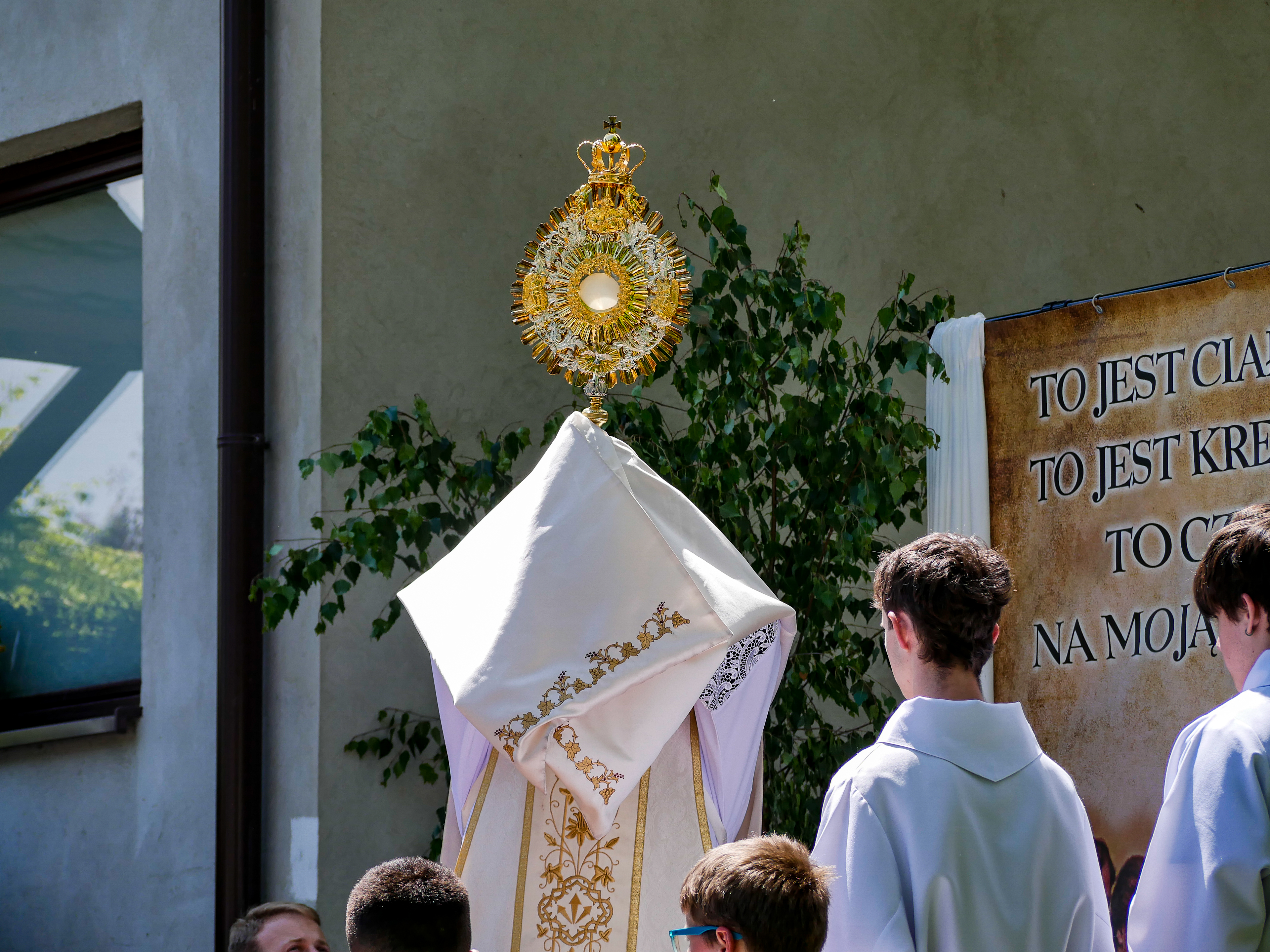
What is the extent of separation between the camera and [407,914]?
6.01 ft

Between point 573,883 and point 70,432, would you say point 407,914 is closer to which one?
point 573,883

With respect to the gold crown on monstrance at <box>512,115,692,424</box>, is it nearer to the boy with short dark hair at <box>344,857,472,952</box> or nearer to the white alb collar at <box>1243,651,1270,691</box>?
the boy with short dark hair at <box>344,857,472,952</box>

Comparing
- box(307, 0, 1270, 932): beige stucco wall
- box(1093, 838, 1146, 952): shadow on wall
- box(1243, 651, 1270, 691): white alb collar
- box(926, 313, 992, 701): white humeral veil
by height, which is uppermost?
box(307, 0, 1270, 932): beige stucco wall

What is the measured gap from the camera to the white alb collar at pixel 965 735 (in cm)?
195

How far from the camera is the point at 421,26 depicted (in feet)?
13.6

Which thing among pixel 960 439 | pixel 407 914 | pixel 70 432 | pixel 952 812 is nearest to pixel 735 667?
pixel 952 812

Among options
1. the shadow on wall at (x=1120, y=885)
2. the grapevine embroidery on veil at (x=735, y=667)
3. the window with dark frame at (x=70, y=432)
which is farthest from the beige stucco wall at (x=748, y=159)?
the shadow on wall at (x=1120, y=885)

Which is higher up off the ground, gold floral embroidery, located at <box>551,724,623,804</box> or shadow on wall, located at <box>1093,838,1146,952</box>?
gold floral embroidery, located at <box>551,724,623,804</box>

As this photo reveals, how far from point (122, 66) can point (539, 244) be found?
2131 mm

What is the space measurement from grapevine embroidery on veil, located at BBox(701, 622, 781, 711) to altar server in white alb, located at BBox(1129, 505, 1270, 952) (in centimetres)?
95

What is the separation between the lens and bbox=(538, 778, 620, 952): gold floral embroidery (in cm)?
270

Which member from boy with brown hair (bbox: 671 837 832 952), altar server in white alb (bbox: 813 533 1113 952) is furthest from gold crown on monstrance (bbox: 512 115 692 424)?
boy with brown hair (bbox: 671 837 832 952)

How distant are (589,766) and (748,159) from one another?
2.66 meters

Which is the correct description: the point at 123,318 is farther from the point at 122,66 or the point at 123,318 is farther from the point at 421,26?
the point at 421,26
